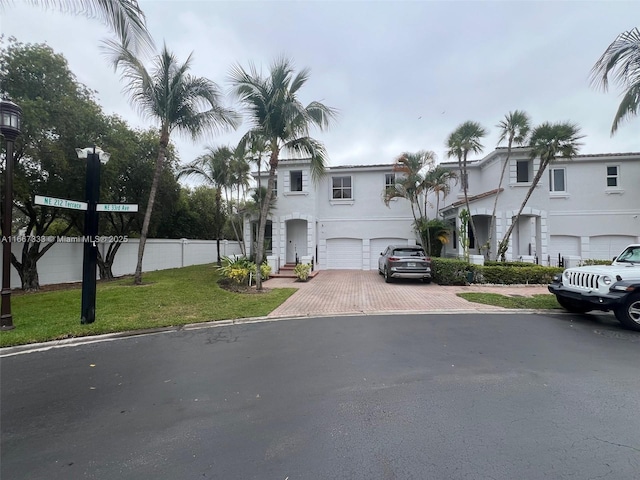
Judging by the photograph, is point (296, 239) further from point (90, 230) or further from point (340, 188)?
point (90, 230)

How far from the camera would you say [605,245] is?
1819 cm

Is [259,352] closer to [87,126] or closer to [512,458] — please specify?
[512,458]

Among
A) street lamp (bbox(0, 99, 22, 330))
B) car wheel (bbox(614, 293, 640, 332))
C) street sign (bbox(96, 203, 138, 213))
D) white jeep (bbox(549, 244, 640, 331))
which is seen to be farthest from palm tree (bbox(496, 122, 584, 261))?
street lamp (bbox(0, 99, 22, 330))

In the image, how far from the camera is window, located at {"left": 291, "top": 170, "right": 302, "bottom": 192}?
18.9 metres

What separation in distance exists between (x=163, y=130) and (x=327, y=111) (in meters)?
6.37

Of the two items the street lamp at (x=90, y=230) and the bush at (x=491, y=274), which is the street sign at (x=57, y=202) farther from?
the bush at (x=491, y=274)

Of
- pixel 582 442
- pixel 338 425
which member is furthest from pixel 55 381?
pixel 582 442

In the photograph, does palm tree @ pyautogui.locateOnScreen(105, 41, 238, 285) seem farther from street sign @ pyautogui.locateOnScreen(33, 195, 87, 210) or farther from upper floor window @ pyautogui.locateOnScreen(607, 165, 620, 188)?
upper floor window @ pyautogui.locateOnScreen(607, 165, 620, 188)

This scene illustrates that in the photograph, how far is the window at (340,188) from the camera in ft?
65.9

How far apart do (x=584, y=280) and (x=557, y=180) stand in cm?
1444

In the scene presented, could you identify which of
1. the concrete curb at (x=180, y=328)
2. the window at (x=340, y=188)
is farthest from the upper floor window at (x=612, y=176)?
the concrete curb at (x=180, y=328)

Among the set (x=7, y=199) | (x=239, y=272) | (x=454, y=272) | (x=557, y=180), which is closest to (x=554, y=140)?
(x=557, y=180)

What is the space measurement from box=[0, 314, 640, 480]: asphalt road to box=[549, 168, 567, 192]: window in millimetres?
15602

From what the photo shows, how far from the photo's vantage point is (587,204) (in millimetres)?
18219
